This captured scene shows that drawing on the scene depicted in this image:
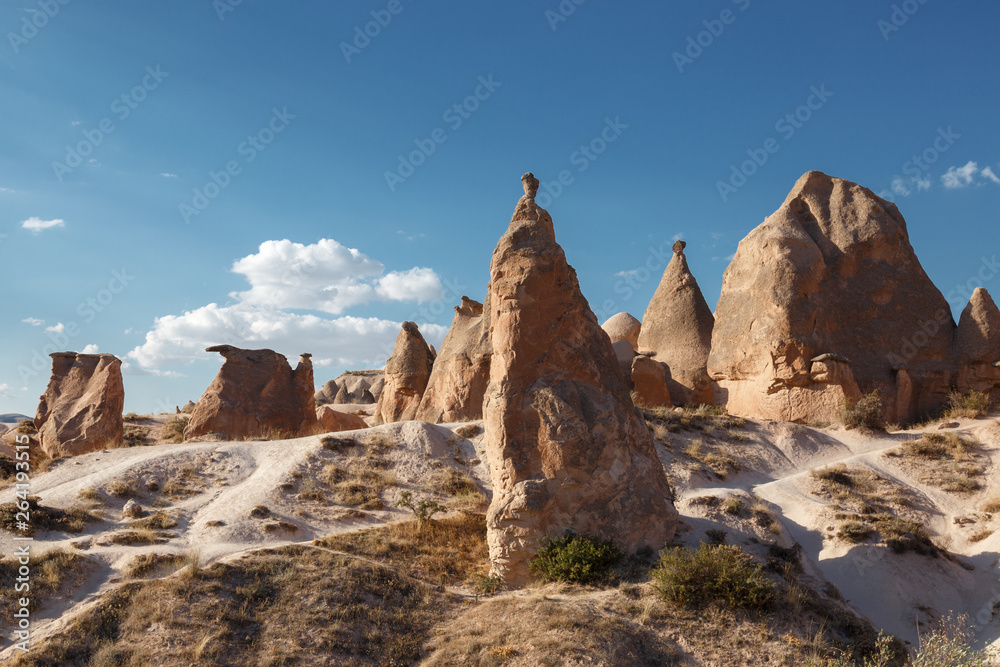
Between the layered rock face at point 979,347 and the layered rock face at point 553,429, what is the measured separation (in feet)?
48.2

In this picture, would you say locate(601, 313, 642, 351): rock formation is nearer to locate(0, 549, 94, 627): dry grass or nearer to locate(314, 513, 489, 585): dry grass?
locate(314, 513, 489, 585): dry grass

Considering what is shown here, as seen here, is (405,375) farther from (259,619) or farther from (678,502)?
(259,619)

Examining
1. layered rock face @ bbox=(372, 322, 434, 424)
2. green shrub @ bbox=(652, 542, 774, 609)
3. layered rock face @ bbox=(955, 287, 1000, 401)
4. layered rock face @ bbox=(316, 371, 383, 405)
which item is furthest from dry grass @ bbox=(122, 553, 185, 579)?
layered rock face @ bbox=(316, 371, 383, 405)

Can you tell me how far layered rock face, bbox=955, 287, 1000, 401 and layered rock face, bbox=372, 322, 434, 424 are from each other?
18.3 m

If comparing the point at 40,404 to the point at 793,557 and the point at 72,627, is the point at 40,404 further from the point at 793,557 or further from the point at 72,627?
the point at 793,557

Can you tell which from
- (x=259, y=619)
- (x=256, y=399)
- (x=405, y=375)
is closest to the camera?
(x=259, y=619)

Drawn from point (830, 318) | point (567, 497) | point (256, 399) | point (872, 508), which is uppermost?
point (830, 318)

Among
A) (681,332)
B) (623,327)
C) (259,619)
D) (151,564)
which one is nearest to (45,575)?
(151,564)

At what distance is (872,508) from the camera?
52.0 ft

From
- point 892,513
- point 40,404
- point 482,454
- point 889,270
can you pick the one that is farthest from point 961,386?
point 40,404

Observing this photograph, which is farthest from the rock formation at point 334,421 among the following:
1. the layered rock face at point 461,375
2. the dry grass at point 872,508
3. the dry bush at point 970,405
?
the dry bush at point 970,405

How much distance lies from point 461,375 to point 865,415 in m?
12.5

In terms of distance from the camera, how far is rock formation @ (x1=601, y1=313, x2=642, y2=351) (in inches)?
1375

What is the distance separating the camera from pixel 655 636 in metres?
9.73
